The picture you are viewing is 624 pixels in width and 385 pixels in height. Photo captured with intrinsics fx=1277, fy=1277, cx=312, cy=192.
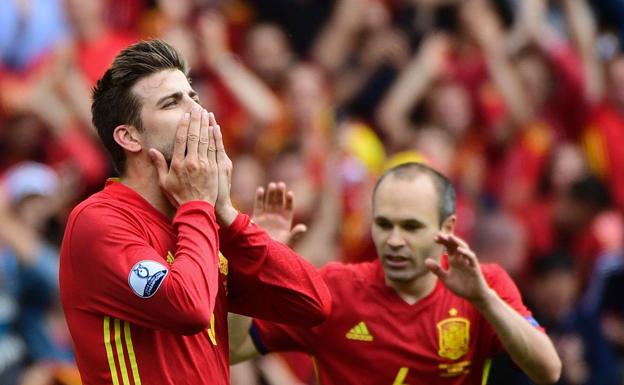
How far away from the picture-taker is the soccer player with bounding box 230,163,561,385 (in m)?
5.55

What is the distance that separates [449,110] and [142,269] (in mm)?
6834

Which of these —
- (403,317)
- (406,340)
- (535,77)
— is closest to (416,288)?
(403,317)

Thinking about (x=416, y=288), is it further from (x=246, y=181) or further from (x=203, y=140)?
(x=246, y=181)

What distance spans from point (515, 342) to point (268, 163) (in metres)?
5.02

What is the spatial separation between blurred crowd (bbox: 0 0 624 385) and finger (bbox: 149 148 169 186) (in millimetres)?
3951

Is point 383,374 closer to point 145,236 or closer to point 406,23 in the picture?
point 145,236

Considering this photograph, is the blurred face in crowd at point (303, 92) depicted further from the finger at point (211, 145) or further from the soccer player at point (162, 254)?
the finger at point (211, 145)

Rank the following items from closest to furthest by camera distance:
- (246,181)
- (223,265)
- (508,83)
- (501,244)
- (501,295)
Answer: (223,265)
(501,295)
(501,244)
(246,181)
(508,83)

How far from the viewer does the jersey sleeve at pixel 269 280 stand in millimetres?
4883

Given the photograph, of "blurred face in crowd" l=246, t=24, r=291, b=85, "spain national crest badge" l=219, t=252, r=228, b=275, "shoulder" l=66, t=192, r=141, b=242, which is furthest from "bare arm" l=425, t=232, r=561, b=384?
"blurred face in crowd" l=246, t=24, r=291, b=85

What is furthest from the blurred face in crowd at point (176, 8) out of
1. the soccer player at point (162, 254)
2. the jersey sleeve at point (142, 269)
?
the jersey sleeve at point (142, 269)

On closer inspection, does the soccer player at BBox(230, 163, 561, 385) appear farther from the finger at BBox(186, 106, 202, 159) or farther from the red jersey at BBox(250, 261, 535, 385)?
the finger at BBox(186, 106, 202, 159)

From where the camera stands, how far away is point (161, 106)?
4.81 m

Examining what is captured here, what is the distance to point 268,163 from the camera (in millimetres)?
10031
